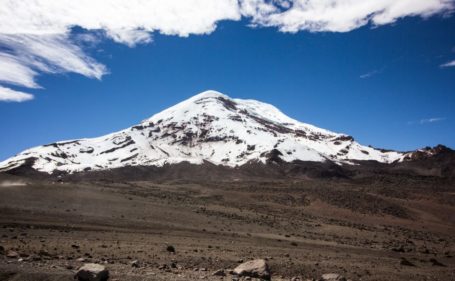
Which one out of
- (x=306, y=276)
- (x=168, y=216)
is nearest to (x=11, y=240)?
(x=306, y=276)

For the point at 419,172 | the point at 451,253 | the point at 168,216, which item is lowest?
the point at 451,253

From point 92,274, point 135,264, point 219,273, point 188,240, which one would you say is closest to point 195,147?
point 188,240

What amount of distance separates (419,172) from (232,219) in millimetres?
107178

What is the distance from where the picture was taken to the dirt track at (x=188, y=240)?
1427 cm

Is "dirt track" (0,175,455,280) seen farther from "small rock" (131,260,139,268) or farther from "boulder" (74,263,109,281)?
"boulder" (74,263,109,281)

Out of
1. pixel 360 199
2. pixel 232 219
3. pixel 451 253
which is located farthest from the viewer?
pixel 360 199

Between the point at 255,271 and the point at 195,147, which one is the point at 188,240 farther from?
the point at 195,147

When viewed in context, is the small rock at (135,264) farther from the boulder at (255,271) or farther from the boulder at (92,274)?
the boulder at (255,271)

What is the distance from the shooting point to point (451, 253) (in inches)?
1134

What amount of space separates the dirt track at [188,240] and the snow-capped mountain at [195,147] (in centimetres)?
8901

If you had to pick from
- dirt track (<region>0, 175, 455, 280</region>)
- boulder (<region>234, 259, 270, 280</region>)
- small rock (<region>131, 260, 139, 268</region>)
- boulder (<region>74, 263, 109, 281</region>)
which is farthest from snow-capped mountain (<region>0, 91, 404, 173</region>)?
boulder (<region>74, 263, 109, 281</region>)

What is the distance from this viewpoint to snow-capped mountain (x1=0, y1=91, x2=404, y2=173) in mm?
134250

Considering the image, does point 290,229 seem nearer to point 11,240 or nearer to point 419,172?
point 11,240

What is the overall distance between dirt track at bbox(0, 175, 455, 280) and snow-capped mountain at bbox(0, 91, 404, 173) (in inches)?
3504
